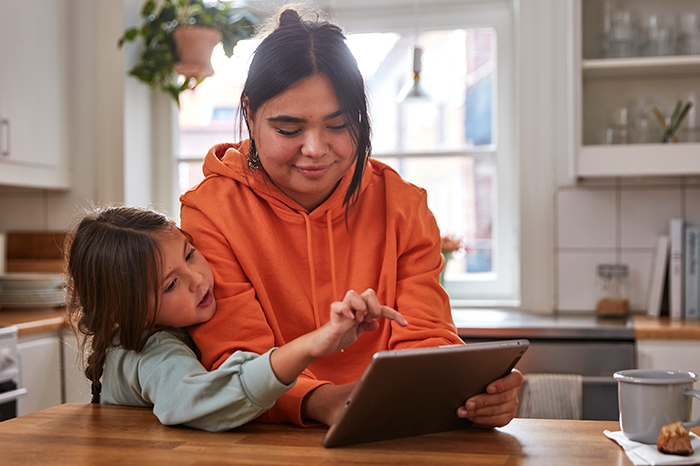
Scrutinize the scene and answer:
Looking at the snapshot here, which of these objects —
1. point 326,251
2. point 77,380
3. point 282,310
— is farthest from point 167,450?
point 77,380

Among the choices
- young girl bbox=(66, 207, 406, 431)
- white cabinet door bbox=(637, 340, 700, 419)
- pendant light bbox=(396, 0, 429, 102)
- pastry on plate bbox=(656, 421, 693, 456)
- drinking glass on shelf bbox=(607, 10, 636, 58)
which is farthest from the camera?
pendant light bbox=(396, 0, 429, 102)

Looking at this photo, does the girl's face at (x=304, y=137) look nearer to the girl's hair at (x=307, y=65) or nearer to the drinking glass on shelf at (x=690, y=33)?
the girl's hair at (x=307, y=65)

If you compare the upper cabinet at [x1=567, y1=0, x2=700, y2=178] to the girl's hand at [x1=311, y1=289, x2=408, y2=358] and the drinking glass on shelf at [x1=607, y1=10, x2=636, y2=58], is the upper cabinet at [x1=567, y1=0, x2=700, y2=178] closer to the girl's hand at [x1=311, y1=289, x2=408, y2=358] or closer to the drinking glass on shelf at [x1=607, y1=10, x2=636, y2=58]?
the drinking glass on shelf at [x1=607, y1=10, x2=636, y2=58]

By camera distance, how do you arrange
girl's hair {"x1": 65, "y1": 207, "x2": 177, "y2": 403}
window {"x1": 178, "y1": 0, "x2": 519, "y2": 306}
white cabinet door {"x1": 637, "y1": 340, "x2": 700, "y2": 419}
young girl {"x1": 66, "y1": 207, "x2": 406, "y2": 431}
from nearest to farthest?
1. young girl {"x1": 66, "y1": 207, "x2": 406, "y2": 431}
2. girl's hair {"x1": 65, "y1": 207, "x2": 177, "y2": 403}
3. white cabinet door {"x1": 637, "y1": 340, "x2": 700, "y2": 419}
4. window {"x1": 178, "y1": 0, "x2": 519, "y2": 306}

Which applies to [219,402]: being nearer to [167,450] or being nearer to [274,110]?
[167,450]

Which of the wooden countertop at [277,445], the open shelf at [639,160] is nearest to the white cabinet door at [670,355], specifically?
the open shelf at [639,160]

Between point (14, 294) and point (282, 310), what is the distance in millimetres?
1662

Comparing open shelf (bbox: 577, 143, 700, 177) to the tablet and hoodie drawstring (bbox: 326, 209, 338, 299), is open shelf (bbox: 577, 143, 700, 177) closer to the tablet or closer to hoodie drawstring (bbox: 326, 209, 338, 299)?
hoodie drawstring (bbox: 326, 209, 338, 299)

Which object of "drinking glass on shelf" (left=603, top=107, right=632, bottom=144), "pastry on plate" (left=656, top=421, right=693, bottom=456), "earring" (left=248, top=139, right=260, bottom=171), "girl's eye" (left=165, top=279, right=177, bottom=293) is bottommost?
"pastry on plate" (left=656, top=421, right=693, bottom=456)

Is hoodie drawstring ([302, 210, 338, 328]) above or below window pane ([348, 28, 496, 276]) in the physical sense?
below

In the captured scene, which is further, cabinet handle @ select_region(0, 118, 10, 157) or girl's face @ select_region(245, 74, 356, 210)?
cabinet handle @ select_region(0, 118, 10, 157)

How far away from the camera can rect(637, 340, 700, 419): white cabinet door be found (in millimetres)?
2137

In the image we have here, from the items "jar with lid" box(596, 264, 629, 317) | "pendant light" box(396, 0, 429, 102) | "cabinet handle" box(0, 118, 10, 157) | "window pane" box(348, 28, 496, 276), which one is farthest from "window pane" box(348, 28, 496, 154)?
"cabinet handle" box(0, 118, 10, 157)

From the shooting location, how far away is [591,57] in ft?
8.66
